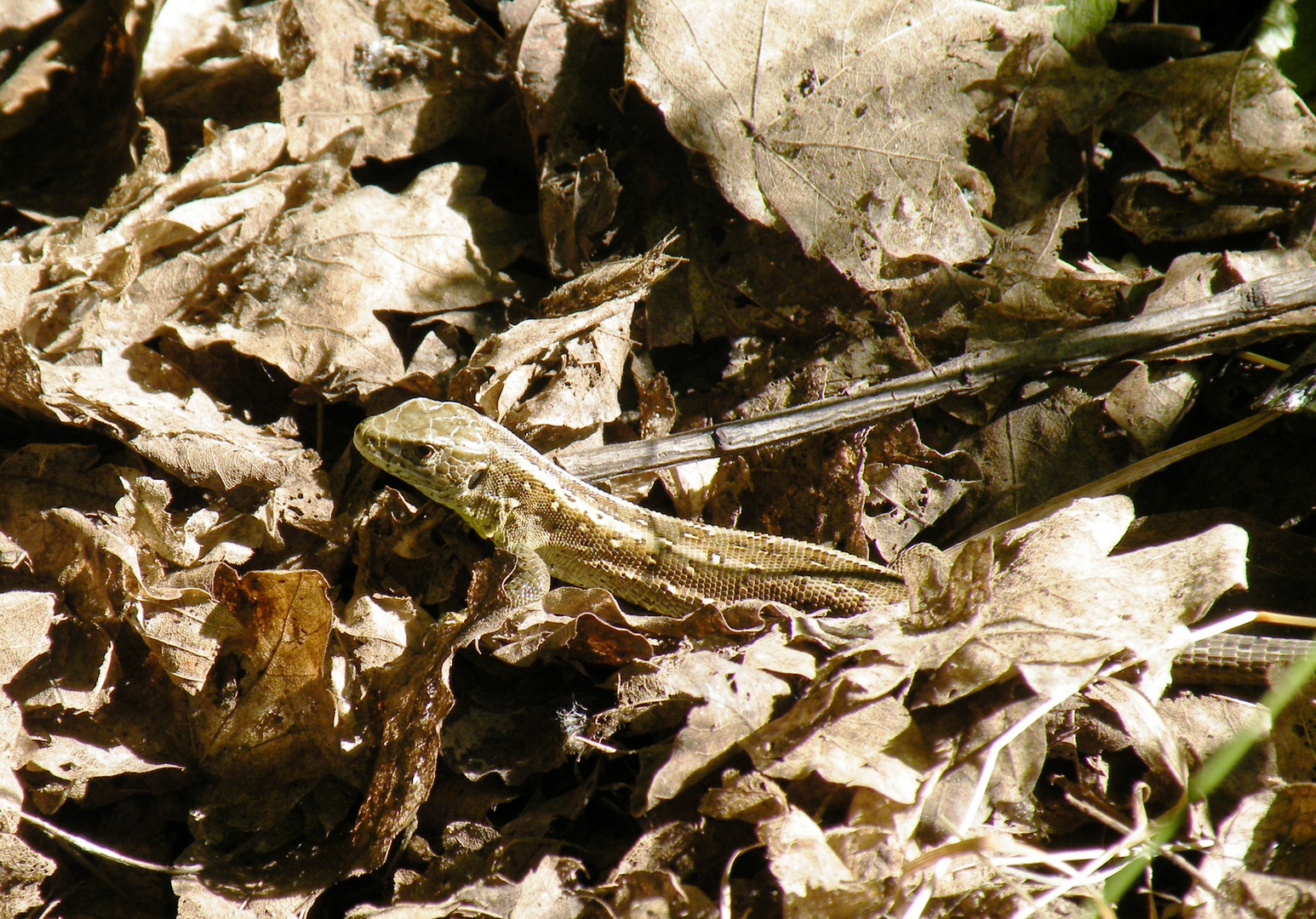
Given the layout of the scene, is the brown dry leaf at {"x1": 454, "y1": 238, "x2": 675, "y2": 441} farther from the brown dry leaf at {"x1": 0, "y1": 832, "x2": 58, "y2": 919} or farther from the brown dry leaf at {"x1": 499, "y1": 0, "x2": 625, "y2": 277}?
the brown dry leaf at {"x1": 0, "y1": 832, "x2": 58, "y2": 919}

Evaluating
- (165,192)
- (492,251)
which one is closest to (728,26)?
(492,251)

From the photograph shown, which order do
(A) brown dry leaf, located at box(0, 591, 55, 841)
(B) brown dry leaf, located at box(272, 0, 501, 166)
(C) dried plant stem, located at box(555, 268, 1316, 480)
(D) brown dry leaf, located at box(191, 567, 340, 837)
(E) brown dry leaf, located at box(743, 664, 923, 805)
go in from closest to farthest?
1. (E) brown dry leaf, located at box(743, 664, 923, 805)
2. (A) brown dry leaf, located at box(0, 591, 55, 841)
3. (D) brown dry leaf, located at box(191, 567, 340, 837)
4. (C) dried plant stem, located at box(555, 268, 1316, 480)
5. (B) brown dry leaf, located at box(272, 0, 501, 166)

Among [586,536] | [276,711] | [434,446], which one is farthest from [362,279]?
[276,711]

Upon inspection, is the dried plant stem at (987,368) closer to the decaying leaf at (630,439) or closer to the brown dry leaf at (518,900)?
the decaying leaf at (630,439)

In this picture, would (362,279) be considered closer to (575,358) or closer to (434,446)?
(434,446)

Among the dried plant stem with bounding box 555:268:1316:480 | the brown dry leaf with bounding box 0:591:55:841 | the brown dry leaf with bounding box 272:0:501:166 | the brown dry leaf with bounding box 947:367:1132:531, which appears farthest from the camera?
the brown dry leaf with bounding box 272:0:501:166

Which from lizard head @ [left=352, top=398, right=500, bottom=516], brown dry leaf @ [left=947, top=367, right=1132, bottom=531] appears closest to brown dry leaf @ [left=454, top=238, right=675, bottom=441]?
lizard head @ [left=352, top=398, right=500, bottom=516]

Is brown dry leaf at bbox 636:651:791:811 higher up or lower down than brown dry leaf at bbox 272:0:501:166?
lower down

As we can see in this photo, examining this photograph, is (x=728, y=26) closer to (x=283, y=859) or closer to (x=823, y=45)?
(x=823, y=45)
